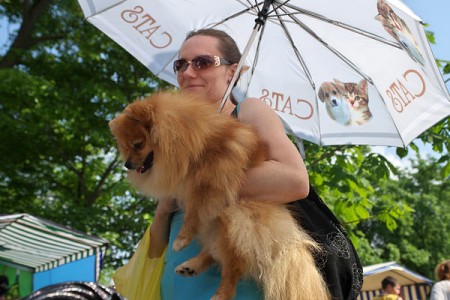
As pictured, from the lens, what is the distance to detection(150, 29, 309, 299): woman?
1.86m

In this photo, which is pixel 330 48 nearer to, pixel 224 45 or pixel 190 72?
pixel 224 45

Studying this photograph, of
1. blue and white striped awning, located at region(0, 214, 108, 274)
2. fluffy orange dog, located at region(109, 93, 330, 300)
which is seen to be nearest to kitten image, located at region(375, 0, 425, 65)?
fluffy orange dog, located at region(109, 93, 330, 300)

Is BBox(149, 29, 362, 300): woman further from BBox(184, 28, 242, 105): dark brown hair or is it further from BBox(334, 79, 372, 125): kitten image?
BBox(334, 79, 372, 125): kitten image

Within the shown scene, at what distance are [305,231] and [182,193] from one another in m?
0.50

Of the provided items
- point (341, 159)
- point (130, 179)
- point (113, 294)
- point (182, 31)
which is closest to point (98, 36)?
point (341, 159)

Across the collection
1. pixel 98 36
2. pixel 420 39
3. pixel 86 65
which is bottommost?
pixel 420 39

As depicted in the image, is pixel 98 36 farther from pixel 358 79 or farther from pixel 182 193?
pixel 182 193

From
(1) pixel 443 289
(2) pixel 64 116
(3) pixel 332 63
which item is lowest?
(1) pixel 443 289

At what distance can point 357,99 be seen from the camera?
9.84ft

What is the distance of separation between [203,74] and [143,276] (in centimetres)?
95

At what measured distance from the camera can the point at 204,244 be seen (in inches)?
76.2

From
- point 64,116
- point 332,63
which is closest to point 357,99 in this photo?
point 332,63

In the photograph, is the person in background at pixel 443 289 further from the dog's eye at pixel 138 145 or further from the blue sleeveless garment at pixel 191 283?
the dog's eye at pixel 138 145

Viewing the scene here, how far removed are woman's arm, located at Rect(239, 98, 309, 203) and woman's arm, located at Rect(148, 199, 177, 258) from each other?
45cm
